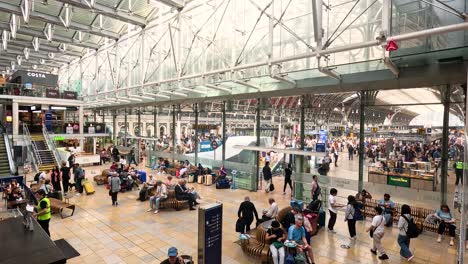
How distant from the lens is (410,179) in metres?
12.5

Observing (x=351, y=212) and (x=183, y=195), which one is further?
(x=183, y=195)

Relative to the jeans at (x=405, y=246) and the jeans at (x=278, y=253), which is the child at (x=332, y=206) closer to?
the jeans at (x=405, y=246)

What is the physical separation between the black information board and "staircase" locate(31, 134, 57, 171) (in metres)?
17.4

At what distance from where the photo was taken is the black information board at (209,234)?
525cm

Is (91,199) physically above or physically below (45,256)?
below

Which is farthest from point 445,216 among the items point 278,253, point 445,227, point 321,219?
point 278,253

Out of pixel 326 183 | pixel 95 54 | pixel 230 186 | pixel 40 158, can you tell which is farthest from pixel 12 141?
pixel 326 183

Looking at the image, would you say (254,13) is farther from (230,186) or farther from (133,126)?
(133,126)

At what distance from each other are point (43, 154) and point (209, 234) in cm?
1937

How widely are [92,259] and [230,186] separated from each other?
29.6ft

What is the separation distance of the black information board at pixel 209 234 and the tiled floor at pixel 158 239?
136 centimetres

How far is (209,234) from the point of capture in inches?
211

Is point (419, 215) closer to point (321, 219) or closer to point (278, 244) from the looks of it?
point (321, 219)

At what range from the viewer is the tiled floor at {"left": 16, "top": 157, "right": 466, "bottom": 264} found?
688 cm
